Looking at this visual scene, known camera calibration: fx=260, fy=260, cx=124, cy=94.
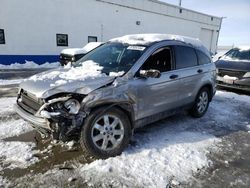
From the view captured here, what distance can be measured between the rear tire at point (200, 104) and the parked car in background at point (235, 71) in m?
3.33

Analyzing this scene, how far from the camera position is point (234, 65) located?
9625 millimetres

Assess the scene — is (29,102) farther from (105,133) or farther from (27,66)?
(27,66)

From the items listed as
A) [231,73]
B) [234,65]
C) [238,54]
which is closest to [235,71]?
[231,73]

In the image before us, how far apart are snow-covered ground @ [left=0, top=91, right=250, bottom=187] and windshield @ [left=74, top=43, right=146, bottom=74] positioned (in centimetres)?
138

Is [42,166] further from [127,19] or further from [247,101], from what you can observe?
[127,19]

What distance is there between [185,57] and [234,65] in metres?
5.02

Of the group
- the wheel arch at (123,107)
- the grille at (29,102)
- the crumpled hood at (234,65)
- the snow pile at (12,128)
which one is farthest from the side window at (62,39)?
the wheel arch at (123,107)

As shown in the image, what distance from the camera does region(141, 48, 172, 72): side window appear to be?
4.53m

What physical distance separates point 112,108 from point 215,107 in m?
4.41

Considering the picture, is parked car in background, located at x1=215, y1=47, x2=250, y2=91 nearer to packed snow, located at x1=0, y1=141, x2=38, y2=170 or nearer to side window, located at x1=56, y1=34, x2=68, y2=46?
packed snow, located at x1=0, y1=141, x2=38, y2=170

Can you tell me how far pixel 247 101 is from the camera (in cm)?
827

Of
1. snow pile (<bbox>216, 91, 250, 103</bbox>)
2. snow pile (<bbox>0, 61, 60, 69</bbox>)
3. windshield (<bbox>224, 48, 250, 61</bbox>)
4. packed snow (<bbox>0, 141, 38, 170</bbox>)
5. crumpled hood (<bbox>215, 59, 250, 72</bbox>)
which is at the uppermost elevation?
windshield (<bbox>224, 48, 250, 61</bbox>)

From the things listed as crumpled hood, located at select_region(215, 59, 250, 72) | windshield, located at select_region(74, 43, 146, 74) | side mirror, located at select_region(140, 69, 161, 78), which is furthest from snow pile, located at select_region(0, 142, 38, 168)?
crumpled hood, located at select_region(215, 59, 250, 72)

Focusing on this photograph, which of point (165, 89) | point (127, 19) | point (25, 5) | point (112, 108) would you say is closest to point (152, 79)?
point (165, 89)
